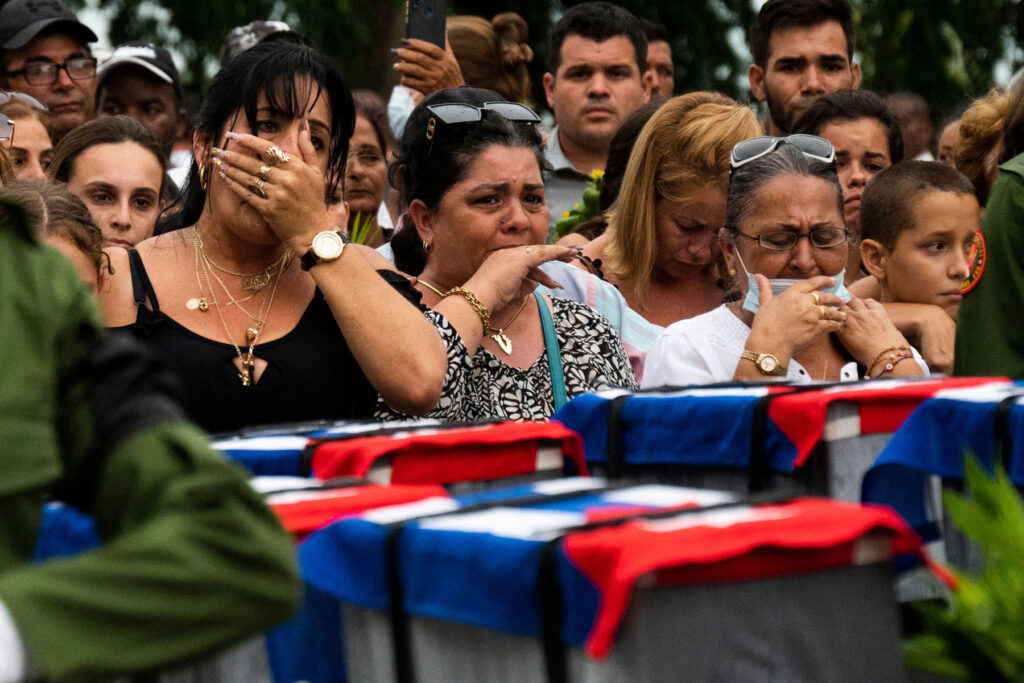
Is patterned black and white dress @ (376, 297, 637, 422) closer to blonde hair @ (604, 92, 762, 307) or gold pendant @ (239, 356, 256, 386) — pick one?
gold pendant @ (239, 356, 256, 386)

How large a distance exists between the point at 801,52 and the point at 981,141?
114cm

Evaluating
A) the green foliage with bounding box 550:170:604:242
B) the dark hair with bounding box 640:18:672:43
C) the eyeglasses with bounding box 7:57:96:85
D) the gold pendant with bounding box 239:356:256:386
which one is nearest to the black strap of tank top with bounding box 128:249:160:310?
the gold pendant with bounding box 239:356:256:386

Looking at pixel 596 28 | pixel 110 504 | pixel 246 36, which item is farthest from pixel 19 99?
pixel 110 504

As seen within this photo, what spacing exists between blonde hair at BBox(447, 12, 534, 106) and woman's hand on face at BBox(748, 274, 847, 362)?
255 cm

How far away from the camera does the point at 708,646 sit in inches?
59.5

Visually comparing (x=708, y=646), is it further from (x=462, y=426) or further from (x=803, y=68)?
(x=803, y=68)

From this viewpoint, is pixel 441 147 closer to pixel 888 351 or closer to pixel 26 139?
pixel 888 351

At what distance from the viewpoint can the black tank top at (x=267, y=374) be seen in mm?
3094

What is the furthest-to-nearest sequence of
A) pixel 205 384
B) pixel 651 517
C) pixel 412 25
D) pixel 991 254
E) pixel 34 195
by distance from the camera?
pixel 412 25 < pixel 991 254 < pixel 34 195 < pixel 205 384 < pixel 651 517

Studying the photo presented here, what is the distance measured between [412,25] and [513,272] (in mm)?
1975

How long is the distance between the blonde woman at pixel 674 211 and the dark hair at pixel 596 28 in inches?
64.3

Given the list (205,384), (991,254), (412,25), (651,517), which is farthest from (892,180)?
(651,517)

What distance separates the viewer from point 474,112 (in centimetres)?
381

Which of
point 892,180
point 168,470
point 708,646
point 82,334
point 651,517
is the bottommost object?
point 708,646
